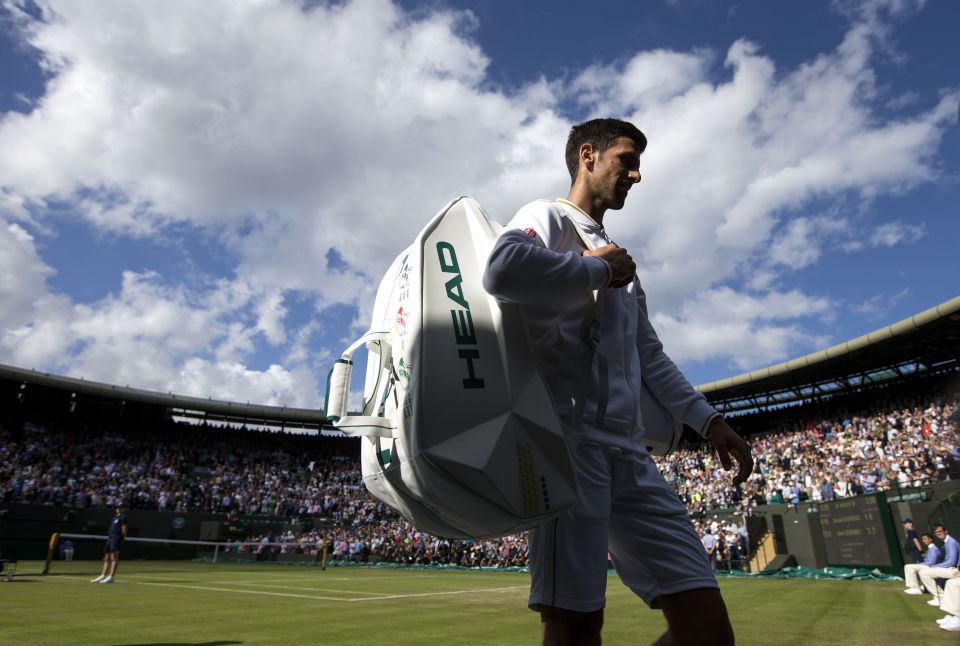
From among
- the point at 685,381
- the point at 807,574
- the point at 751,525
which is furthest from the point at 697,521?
the point at 685,381

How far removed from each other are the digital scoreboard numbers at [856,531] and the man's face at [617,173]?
18.7 m

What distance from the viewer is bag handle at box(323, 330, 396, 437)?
1.82m

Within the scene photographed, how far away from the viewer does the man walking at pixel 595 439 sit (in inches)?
69.5

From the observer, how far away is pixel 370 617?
697cm

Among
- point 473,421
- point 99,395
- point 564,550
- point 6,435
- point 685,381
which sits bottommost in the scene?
point 564,550

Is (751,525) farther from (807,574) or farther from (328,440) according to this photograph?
Answer: (328,440)

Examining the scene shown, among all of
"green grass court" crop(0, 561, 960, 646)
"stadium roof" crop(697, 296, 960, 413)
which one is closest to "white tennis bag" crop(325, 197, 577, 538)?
"green grass court" crop(0, 561, 960, 646)

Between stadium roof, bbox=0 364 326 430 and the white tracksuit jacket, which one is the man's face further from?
stadium roof, bbox=0 364 326 430

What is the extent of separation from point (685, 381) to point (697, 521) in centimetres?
2443

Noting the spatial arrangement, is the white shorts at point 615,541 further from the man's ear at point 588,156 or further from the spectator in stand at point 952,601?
the spectator in stand at point 952,601

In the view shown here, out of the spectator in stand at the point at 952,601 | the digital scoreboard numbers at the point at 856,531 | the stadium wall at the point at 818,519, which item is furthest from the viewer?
the digital scoreboard numbers at the point at 856,531

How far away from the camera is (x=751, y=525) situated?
22484mm

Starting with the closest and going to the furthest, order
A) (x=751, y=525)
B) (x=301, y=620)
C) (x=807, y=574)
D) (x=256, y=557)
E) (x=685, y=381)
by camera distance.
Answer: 1. (x=685, y=381)
2. (x=301, y=620)
3. (x=807, y=574)
4. (x=751, y=525)
5. (x=256, y=557)

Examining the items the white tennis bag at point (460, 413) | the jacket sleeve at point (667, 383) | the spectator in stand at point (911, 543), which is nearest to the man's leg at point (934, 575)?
the spectator in stand at point (911, 543)
